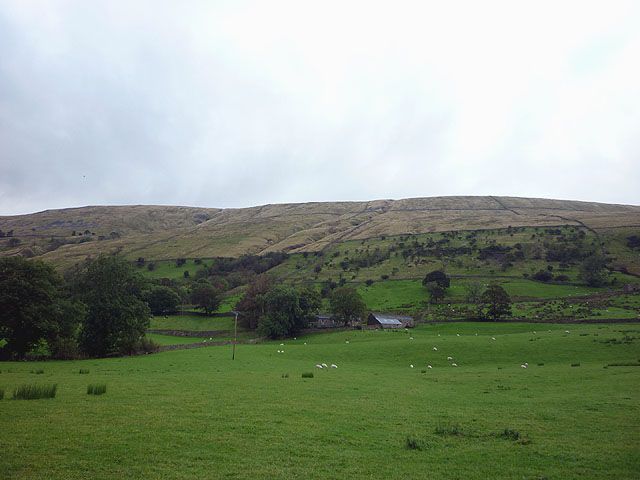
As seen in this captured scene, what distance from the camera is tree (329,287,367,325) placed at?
278ft

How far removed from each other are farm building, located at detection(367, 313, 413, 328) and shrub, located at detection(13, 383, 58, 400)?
68.4 meters

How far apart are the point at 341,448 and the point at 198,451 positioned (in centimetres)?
439

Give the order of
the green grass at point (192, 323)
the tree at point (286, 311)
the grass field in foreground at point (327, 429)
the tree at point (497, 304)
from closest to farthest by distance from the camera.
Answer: the grass field in foreground at point (327, 429)
the tree at point (497, 304)
the tree at point (286, 311)
the green grass at point (192, 323)

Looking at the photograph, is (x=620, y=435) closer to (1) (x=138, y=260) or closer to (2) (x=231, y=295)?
(2) (x=231, y=295)

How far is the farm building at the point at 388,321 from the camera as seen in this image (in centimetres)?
8088

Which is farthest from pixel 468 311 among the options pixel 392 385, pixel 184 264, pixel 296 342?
pixel 184 264

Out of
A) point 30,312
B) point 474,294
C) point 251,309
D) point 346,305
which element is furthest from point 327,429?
point 474,294

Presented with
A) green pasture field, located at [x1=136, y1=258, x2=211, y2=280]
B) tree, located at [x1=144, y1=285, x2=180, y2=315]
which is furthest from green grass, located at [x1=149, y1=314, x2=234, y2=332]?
green pasture field, located at [x1=136, y1=258, x2=211, y2=280]

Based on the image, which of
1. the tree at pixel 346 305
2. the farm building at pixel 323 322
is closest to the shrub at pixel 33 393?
the tree at pixel 346 305

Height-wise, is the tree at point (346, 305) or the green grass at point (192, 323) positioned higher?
the tree at point (346, 305)

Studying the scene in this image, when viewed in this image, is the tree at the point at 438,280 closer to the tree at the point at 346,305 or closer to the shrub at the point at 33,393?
the tree at the point at 346,305

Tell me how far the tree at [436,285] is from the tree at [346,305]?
22.6 meters

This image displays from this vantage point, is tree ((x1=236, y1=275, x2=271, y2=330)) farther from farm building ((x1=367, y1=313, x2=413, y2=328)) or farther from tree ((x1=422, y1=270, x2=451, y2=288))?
tree ((x1=422, y1=270, x2=451, y2=288))

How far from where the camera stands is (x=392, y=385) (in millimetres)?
26047
